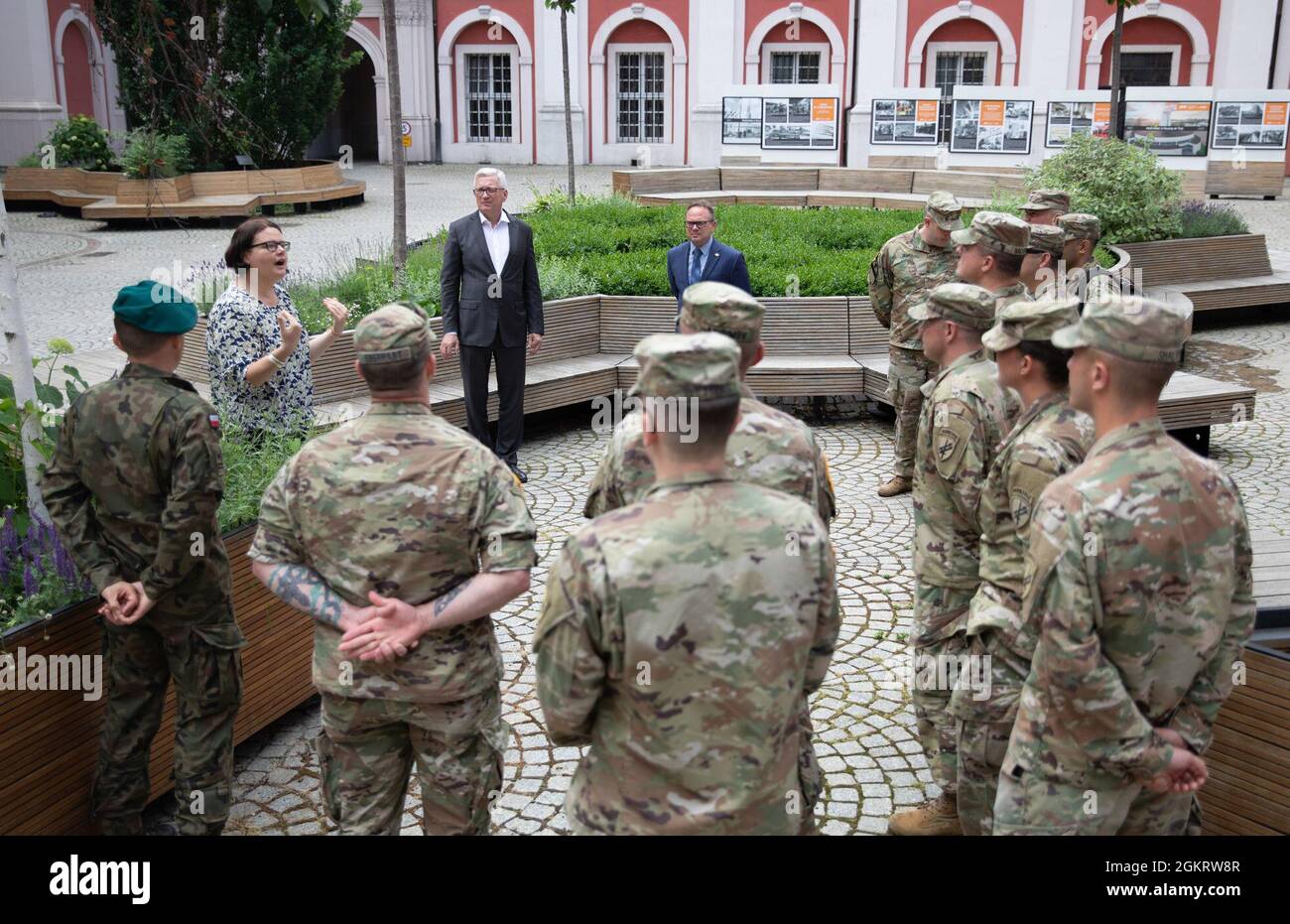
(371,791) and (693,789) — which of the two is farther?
(371,791)

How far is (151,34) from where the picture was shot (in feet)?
15.7

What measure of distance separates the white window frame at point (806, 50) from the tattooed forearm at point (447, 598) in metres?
29.9

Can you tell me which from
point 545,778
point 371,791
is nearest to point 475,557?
point 371,791

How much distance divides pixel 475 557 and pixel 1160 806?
1.96 meters

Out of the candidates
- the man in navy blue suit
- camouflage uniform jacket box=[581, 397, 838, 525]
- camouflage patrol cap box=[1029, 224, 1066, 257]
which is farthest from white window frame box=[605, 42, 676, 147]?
camouflage uniform jacket box=[581, 397, 838, 525]

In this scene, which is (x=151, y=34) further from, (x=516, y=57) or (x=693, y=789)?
(x=516, y=57)

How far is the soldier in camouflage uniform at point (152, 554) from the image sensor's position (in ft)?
12.8

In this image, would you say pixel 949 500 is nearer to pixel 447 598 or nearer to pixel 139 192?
pixel 447 598

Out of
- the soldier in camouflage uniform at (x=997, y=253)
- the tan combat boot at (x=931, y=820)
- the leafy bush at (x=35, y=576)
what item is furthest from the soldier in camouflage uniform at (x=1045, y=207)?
the leafy bush at (x=35, y=576)

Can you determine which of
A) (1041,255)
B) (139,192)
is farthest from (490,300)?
(139,192)

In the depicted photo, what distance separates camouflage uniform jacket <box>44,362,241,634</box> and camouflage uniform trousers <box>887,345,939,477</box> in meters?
5.04

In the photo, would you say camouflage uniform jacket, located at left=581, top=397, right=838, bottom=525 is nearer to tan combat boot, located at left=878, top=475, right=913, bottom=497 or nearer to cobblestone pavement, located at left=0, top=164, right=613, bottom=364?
tan combat boot, located at left=878, top=475, right=913, bottom=497

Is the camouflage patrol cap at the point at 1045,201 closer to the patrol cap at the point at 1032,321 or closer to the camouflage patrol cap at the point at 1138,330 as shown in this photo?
the patrol cap at the point at 1032,321

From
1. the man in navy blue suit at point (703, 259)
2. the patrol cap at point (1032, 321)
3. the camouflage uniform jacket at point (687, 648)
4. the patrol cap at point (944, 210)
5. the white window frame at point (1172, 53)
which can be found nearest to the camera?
the camouflage uniform jacket at point (687, 648)
